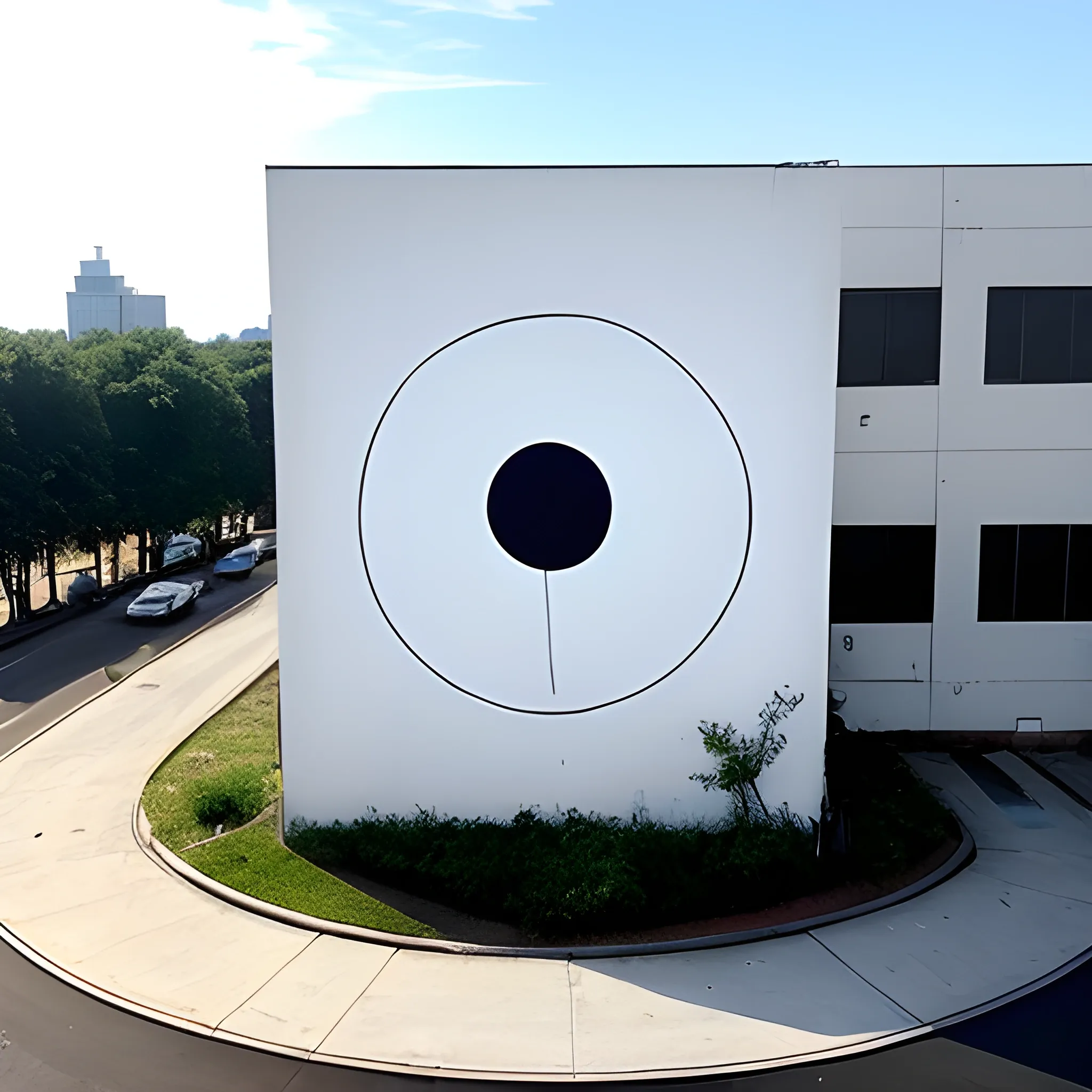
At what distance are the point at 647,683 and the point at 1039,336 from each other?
319 inches

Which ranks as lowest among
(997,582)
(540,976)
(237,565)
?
(540,976)

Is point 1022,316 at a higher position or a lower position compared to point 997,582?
higher

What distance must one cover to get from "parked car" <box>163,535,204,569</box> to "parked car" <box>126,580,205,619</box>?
6.45 metres

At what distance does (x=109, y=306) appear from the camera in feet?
478

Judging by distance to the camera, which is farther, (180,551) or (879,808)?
(180,551)

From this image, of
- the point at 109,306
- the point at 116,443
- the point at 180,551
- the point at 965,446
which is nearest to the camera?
the point at 965,446

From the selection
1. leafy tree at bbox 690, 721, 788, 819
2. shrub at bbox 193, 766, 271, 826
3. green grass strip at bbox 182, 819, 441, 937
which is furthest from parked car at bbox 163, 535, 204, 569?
leafy tree at bbox 690, 721, 788, 819

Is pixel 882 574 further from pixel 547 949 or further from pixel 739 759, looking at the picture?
pixel 547 949

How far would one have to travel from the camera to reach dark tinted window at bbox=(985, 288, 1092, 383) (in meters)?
13.8

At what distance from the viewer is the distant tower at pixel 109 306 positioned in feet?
406

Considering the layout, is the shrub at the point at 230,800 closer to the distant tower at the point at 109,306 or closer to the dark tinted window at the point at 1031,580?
the dark tinted window at the point at 1031,580

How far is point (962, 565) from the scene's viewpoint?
46.6 ft

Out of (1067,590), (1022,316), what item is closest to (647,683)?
(1067,590)

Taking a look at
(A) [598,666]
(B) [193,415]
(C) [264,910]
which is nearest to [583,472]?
(A) [598,666]
